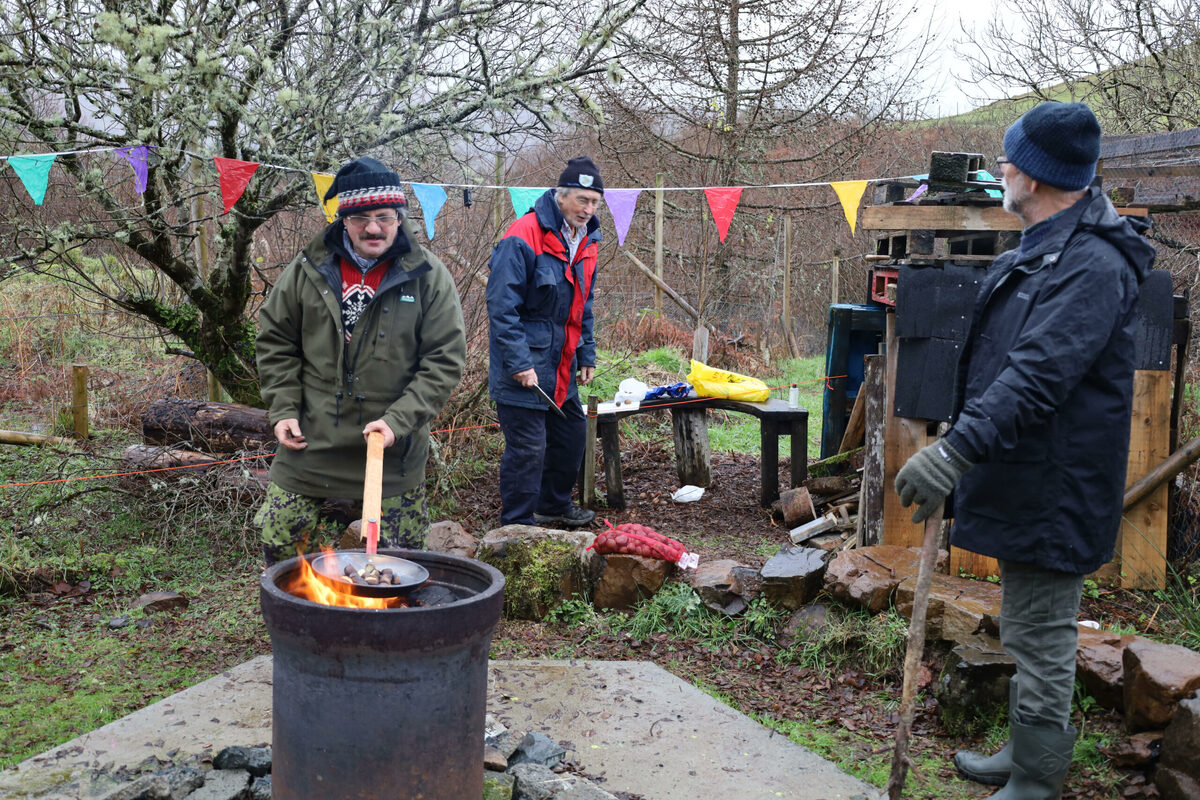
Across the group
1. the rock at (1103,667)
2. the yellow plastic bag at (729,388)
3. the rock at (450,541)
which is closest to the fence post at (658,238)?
→ the yellow plastic bag at (729,388)

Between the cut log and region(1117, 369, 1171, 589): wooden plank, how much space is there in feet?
16.4

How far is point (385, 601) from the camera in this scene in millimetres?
2629

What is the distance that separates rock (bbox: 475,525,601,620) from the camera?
4945mm

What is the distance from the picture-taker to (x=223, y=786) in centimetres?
287

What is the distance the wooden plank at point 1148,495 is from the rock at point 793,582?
1.49 metres

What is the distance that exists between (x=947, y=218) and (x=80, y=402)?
672 cm

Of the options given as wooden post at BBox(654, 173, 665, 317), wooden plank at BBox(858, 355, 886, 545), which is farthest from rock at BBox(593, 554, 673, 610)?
wooden post at BBox(654, 173, 665, 317)

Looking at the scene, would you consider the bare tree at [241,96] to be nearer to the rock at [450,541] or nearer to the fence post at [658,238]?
the rock at [450,541]

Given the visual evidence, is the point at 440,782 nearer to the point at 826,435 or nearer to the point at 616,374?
the point at 826,435

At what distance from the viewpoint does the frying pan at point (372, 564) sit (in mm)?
2615

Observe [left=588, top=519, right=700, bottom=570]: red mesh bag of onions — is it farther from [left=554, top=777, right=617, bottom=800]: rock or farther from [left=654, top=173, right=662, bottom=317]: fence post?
[left=654, top=173, right=662, bottom=317]: fence post

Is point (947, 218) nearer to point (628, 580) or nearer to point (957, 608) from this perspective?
point (957, 608)

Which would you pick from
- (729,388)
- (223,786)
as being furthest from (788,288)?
(223,786)

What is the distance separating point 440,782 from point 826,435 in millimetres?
5771
